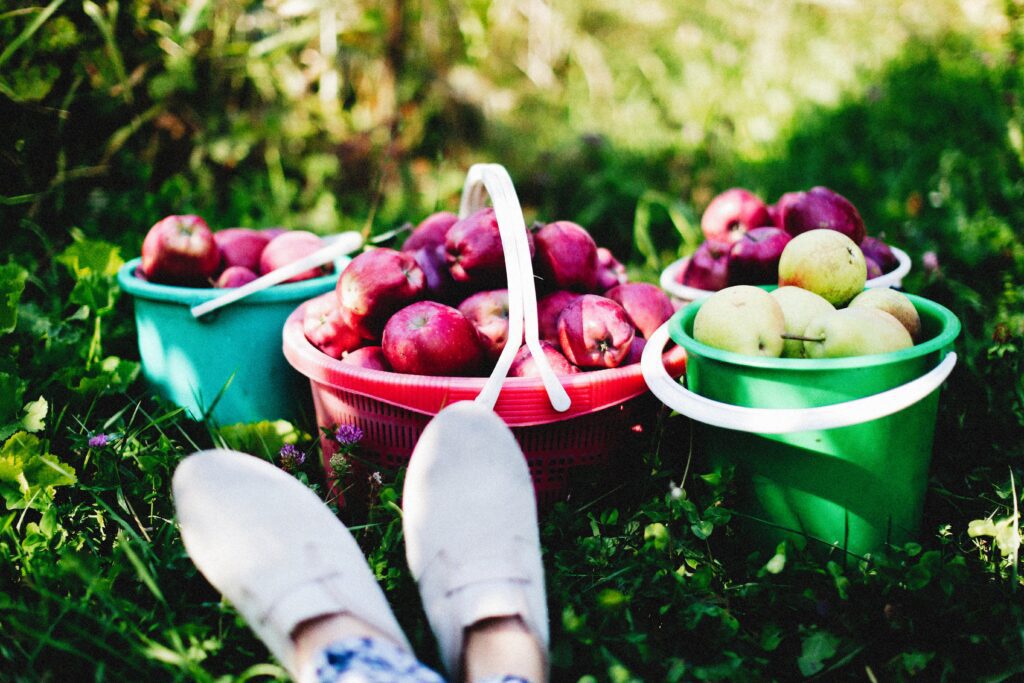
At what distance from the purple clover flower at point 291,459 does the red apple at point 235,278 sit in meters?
0.54

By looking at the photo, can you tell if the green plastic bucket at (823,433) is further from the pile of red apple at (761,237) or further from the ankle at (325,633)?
the ankle at (325,633)

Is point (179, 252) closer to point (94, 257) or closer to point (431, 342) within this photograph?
point (94, 257)

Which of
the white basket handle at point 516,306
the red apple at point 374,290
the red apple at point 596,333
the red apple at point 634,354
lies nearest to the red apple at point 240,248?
the red apple at point 374,290

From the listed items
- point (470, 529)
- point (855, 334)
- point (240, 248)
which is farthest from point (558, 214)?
point (470, 529)

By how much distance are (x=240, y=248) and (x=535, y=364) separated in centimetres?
104

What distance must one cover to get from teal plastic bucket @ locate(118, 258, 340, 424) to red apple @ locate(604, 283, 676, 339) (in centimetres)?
81

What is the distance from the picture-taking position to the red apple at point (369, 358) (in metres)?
1.80

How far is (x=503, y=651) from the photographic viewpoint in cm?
122

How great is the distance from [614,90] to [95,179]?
343 centimetres

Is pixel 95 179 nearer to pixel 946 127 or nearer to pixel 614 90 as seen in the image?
pixel 614 90

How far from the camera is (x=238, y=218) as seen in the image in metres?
3.28

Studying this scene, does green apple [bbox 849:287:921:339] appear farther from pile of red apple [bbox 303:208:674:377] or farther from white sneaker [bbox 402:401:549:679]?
white sneaker [bbox 402:401:549:679]

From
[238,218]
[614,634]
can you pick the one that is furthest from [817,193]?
[238,218]

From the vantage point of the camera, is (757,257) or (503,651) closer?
(503,651)
